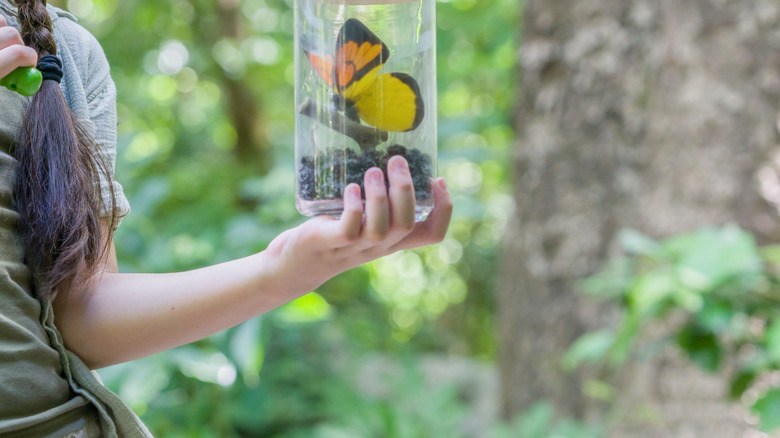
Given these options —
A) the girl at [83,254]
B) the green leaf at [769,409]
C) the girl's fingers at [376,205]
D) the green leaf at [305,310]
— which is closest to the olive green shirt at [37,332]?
the girl at [83,254]

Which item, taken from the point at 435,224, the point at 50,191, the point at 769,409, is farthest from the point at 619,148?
the point at 50,191

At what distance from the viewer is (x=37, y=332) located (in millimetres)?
645

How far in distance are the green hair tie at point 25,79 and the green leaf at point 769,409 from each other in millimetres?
1405

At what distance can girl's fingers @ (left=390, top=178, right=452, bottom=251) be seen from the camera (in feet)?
2.28

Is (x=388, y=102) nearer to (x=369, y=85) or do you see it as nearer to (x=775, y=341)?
(x=369, y=85)

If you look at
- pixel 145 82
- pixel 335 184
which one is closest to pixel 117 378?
pixel 335 184

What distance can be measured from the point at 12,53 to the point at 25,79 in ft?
0.08

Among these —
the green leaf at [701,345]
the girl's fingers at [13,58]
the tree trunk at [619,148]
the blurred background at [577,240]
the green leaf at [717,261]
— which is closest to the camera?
the girl's fingers at [13,58]

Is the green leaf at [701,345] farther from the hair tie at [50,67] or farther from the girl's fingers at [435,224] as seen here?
the hair tie at [50,67]

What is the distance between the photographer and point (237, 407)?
2971 mm

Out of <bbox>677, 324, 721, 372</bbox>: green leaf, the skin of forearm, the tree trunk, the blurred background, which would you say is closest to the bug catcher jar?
the skin of forearm

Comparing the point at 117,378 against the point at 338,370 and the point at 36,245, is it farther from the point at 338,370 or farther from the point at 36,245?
the point at 338,370

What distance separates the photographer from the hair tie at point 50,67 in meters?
0.67

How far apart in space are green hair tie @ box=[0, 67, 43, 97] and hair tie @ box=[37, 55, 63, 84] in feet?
0.20
